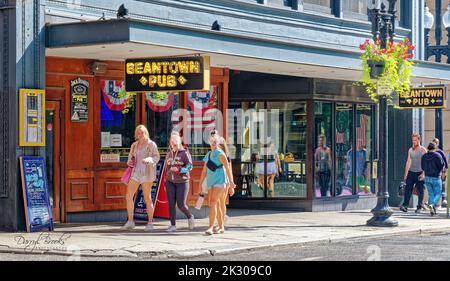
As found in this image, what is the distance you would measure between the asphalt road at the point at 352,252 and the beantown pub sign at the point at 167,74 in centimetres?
334

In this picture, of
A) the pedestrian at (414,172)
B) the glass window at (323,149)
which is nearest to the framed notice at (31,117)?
the glass window at (323,149)

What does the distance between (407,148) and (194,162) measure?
24.8ft

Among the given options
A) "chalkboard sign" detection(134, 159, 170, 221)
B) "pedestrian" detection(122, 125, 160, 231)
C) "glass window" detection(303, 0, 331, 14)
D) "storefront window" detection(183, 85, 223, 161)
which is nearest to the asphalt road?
"pedestrian" detection(122, 125, 160, 231)

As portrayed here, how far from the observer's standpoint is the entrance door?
1934 centimetres

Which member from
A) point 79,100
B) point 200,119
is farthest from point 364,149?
point 79,100

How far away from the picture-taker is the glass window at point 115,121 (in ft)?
66.1

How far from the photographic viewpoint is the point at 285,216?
22609 millimetres

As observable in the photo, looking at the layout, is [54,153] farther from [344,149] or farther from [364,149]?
[364,149]

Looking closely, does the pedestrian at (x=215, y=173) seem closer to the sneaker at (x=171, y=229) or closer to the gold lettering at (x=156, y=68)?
the sneaker at (x=171, y=229)

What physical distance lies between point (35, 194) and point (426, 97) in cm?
1082

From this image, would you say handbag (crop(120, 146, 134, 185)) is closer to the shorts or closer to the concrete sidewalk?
the concrete sidewalk

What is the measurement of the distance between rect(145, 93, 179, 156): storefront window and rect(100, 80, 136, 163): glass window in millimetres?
372
